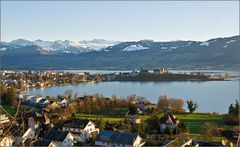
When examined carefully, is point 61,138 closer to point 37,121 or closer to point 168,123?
point 37,121

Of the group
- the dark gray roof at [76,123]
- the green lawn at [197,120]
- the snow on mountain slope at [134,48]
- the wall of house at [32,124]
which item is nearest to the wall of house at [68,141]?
the dark gray roof at [76,123]

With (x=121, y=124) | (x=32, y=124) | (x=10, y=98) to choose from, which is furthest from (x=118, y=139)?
(x=10, y=98)

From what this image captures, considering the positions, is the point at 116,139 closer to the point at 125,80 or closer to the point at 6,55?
the point at 125,80

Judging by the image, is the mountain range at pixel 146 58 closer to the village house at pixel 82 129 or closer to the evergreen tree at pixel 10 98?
the evergreen tree at pixel 10 98

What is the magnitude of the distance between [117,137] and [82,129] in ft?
3.44

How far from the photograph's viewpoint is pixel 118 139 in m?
5.13


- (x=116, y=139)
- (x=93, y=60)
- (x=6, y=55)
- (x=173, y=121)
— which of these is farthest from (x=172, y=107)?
(x=6, y=55)

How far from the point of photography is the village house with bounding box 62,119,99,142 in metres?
5.99

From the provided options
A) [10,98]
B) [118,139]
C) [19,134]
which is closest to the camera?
[19,134]

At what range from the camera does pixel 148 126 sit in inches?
250

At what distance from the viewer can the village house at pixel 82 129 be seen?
5990mm

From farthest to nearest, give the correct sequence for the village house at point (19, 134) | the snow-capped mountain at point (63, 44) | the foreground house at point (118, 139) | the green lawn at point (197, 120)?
the snow-capped mountain at point (63, 44) → the green lawn at point (197, 120) → the foreground house at point (118, 139) → the village house at point (19, 134)

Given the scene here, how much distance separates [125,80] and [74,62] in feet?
68.1

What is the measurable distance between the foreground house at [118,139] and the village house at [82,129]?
0.56m
